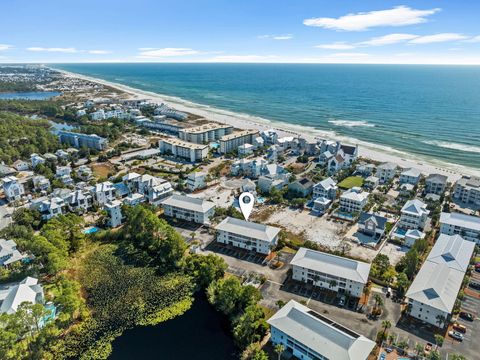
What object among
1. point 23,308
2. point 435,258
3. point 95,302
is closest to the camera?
point 23,308

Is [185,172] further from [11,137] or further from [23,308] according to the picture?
[11,137]

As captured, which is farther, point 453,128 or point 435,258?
point 453,128

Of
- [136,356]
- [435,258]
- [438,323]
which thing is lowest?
[136,356]

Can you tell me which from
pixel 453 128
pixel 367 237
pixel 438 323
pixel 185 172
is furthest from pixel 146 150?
pixel 453 128

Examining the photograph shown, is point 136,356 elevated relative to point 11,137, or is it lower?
lower

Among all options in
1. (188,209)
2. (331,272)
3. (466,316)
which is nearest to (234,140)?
(188,209)

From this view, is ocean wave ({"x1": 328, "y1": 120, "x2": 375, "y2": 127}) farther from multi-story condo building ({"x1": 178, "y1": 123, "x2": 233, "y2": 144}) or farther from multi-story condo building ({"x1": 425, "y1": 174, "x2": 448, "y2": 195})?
multi-story condo building ({"x1": 425, "y1": 174, "x2": 448, "y2": 195})

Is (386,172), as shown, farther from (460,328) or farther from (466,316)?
(460,328)
